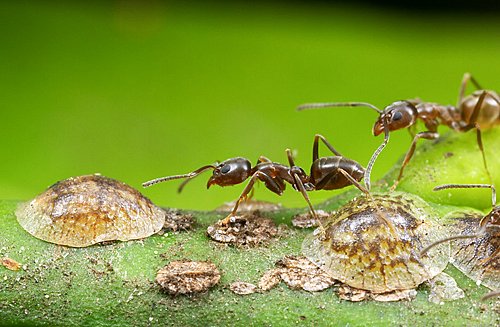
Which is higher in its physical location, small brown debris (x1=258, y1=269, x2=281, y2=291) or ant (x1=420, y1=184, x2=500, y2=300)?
ant (x1=420, y1=184, x2=500, y2=300)

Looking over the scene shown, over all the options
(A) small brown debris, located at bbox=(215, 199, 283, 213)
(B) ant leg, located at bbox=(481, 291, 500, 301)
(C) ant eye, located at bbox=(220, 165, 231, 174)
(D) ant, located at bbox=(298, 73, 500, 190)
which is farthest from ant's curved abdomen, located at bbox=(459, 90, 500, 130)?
(B) ant leg, located at bbox=(481, 291, 500, 301)

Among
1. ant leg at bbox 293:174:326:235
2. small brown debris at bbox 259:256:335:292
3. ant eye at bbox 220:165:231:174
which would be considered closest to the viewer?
small brown debris at bbox 259:256:335:292

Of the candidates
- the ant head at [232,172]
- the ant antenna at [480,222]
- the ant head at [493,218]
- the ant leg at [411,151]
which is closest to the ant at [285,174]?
the ant head at [232,172]

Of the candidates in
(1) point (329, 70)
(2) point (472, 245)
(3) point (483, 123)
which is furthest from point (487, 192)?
(1) point (329, 70)

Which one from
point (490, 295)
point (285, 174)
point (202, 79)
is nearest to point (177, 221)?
point (285, 174)

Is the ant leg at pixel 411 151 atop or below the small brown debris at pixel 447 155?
below

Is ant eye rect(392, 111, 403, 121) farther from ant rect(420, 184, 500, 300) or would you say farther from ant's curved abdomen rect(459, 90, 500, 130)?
ant rect(420, 184, 500, 300)

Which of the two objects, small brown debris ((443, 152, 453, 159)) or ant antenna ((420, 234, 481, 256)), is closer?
ant antenna ((420, 234, 481, 256))

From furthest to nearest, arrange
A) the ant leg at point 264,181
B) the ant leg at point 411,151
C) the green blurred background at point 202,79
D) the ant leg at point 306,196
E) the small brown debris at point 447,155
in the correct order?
the green blurred background at point 202,79 → the small brown debris at point 447,155 → the ant leg at point 264,181 → the ant leg at point 411,151 → the ant leg at point 306,196

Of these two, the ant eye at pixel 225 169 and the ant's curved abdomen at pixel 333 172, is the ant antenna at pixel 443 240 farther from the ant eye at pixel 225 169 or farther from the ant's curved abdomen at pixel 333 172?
the ant eye at pixel 225 169
